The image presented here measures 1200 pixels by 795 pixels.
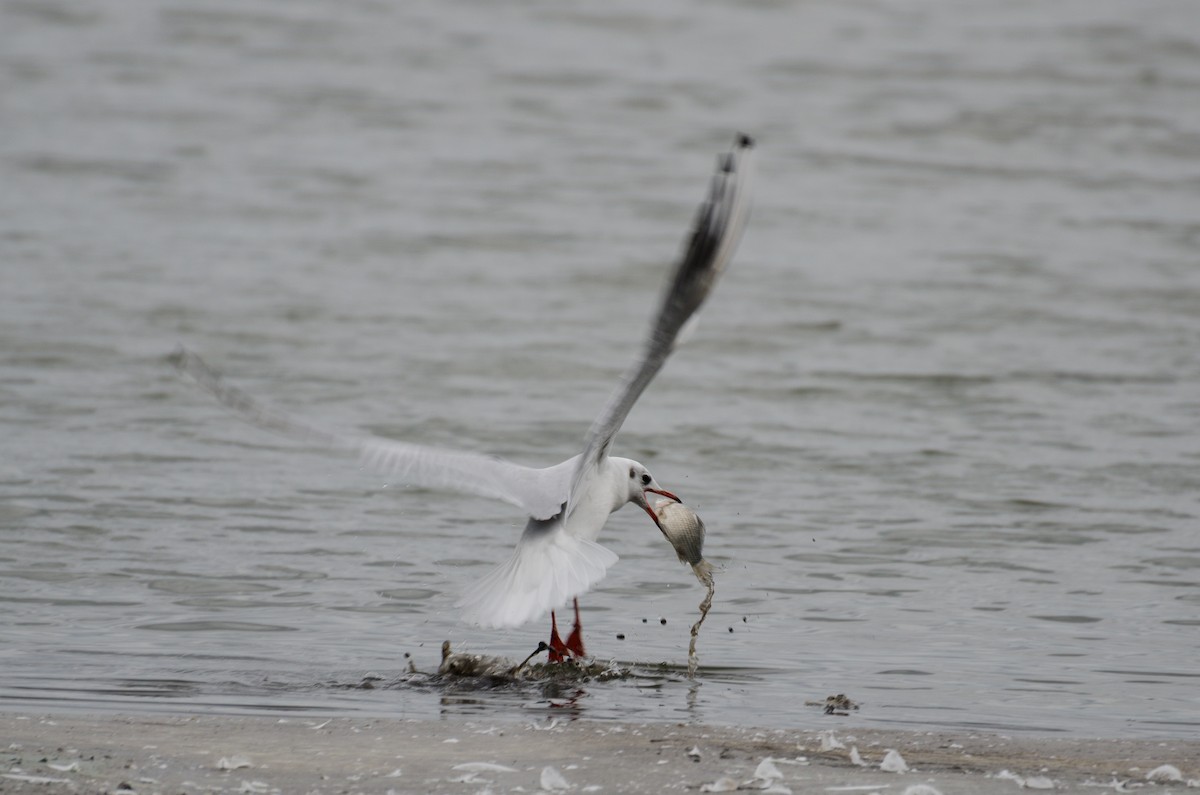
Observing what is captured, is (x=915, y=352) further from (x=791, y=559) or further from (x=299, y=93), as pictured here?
(x=299, y=93)

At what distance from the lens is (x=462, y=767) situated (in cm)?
509

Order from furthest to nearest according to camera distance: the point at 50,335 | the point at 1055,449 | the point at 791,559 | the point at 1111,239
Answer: the point at 1111,239
the point at 50,335
the point at 1055,449
the point at 791,559

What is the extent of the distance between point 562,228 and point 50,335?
6089mm

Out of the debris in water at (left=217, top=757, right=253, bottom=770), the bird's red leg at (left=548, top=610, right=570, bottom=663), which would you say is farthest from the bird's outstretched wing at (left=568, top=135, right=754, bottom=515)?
the debris in water at (left=217, top=757, right=253, bottom=770)

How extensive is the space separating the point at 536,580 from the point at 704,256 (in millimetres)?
1313

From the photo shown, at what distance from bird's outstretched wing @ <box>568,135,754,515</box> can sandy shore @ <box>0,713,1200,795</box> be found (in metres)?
1.18

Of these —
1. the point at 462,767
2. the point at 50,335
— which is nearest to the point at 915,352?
the point at 50,335

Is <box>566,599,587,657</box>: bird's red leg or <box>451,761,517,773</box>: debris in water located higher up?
<box>566,599,587,657</box>: bird's red leg

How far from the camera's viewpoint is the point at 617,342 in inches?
560

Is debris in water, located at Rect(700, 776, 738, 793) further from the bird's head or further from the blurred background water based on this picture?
the bird's head

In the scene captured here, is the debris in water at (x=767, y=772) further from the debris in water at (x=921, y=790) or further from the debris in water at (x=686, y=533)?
the debris in water at (x=686, y=533)

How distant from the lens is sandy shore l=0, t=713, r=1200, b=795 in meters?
4.90

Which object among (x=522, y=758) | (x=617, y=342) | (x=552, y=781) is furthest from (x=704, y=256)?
(x=617, y=342)

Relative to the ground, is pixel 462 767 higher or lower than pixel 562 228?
lower
